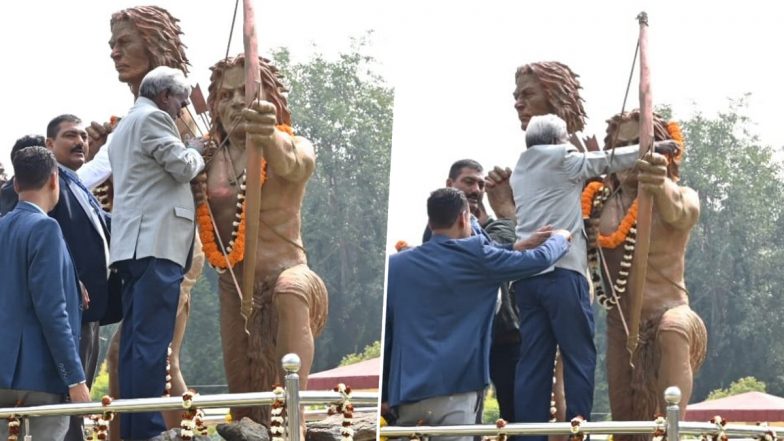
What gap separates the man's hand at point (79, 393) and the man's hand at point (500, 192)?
2.33 meters

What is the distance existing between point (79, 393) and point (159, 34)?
2107 millimetres

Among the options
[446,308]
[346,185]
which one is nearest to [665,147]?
[446,308]

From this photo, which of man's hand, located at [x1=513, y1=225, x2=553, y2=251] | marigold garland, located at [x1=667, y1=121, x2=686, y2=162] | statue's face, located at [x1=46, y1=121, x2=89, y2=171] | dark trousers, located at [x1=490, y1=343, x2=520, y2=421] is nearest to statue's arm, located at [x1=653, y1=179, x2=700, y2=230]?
marigold garland, located at [x1=667, y1=121, x2=686, y2=162]

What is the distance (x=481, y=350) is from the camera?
299 inches

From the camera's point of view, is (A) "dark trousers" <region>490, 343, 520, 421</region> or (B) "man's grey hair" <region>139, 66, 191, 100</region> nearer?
(B) "man's grey hair" <region>139, 66, 191, 100</region>

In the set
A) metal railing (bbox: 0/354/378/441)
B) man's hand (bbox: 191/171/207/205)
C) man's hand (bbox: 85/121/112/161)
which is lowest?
metal railing (bbox: 0/354/378/441)

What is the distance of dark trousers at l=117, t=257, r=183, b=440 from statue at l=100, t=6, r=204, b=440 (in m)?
0.54

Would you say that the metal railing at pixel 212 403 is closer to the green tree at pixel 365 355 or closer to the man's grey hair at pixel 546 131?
the green tree at pixel 365 355

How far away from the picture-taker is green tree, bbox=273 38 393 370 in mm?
8117

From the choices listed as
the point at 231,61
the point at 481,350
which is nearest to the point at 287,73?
the point at 231,61

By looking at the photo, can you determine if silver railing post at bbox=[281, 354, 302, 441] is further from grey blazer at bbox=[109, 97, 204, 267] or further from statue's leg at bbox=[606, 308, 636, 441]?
statue's leg at bbox=[606, 308, 636, 441]

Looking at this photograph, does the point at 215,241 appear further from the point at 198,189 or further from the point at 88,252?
the point at 88,252

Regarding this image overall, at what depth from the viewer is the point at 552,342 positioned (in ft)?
25.9

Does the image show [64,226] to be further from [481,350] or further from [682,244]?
[682,244]
